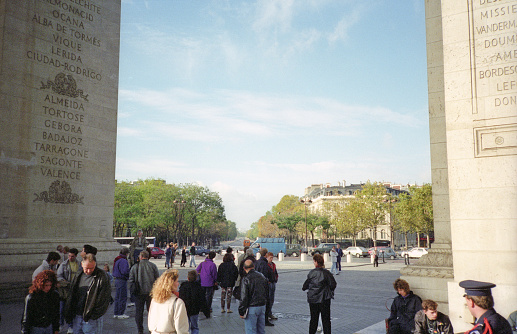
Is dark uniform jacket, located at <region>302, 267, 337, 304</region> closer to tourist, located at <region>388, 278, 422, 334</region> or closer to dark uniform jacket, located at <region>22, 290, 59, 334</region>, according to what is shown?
tourist, located at <region>388, 278, 422, 334</region>

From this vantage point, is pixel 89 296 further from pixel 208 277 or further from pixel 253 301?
pixel 208 277

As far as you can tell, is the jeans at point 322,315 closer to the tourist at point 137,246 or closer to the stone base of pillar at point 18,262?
the tourist at point 137,246

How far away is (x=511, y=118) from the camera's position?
768 centimetres

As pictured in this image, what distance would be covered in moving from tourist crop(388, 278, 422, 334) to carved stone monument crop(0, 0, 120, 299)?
11510 mm

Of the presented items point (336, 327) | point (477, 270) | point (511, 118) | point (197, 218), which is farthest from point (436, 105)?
point (197, 218)

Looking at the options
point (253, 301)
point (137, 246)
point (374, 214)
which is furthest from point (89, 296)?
point (374, 214)

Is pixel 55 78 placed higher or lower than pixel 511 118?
higher

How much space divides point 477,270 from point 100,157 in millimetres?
13668

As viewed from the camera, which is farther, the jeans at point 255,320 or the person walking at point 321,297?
the person walking at point 321,297

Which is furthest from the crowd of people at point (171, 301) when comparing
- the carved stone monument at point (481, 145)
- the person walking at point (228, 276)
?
the carved stone monument at point (481, 145)

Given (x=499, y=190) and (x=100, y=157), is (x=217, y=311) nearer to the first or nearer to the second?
(x=100, y=157)

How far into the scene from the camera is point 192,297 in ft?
28.2

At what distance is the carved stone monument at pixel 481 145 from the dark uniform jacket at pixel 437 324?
97.7 inches

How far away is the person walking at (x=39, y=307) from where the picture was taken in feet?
19.3
